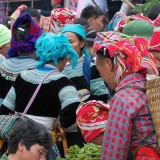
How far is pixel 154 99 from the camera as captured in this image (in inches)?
124

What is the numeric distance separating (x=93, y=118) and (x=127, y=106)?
1.67 ft

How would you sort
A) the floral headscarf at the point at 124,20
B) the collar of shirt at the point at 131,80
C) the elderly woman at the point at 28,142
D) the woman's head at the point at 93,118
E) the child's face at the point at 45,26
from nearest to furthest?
the collar of shirt at the point at 131,80, the woman's head at the point at 93,118, the elderly woman at the point at 28,142, the floral headscarf at the point at 124,20, the child's face at the point at 45,26

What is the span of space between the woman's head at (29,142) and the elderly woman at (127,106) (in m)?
0.66

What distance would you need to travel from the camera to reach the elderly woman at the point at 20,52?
4820 mm

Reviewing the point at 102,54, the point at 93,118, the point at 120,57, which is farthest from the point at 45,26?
the point at 120,57

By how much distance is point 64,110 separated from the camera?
429 cm

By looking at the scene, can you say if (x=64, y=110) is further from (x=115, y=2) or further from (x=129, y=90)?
(x=115, y=2)

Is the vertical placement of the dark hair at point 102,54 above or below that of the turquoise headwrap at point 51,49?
above

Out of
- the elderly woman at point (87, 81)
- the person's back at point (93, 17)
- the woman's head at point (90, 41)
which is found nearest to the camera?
the elderly woman at point (87, 81)

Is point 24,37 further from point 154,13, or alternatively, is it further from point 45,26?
point 45,26

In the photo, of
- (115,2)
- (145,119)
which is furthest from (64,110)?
(115,2)

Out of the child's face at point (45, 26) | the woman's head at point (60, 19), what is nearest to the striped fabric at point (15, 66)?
the woman's head at point (60, 19)

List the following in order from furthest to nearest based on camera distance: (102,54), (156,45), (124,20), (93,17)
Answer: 1. (93,17)
2. (124,20)
3. (156,45)
4. (102,54)

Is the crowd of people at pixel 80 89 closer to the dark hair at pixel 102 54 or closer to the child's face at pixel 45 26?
the dark hair at pixel 102 54
